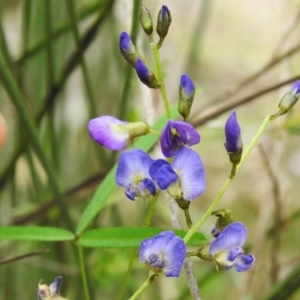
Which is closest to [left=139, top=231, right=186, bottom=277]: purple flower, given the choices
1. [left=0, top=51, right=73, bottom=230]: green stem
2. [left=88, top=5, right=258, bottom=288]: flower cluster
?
[left=88, top=5, right=258, bottom=288]: flower cluster

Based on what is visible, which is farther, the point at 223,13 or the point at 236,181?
the point at 223,13

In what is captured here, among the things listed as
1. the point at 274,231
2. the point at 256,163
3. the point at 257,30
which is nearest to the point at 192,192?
the point at 274,231

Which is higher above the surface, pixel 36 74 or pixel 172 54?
pixel 172 54

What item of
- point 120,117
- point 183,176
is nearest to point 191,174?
point 183,176

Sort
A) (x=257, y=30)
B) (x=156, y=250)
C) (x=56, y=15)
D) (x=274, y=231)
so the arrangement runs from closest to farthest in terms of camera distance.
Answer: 1. (x=156, y=250)
2. (x=274, y=231)
3. (x=56, y=15)
4. (x=257, y=30)

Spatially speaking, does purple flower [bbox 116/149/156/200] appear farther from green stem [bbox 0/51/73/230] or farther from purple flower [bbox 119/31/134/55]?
green stem [bbox 0/51/73/230]

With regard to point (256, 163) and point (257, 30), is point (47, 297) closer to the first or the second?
point (256, 163)

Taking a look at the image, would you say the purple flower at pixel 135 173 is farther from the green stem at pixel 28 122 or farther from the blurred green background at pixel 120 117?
the green stem at pixel 28 122

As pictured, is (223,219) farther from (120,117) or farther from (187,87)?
(120,117)

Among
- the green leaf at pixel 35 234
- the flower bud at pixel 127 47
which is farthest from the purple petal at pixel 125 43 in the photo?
the green leaf at pixel 35 234
